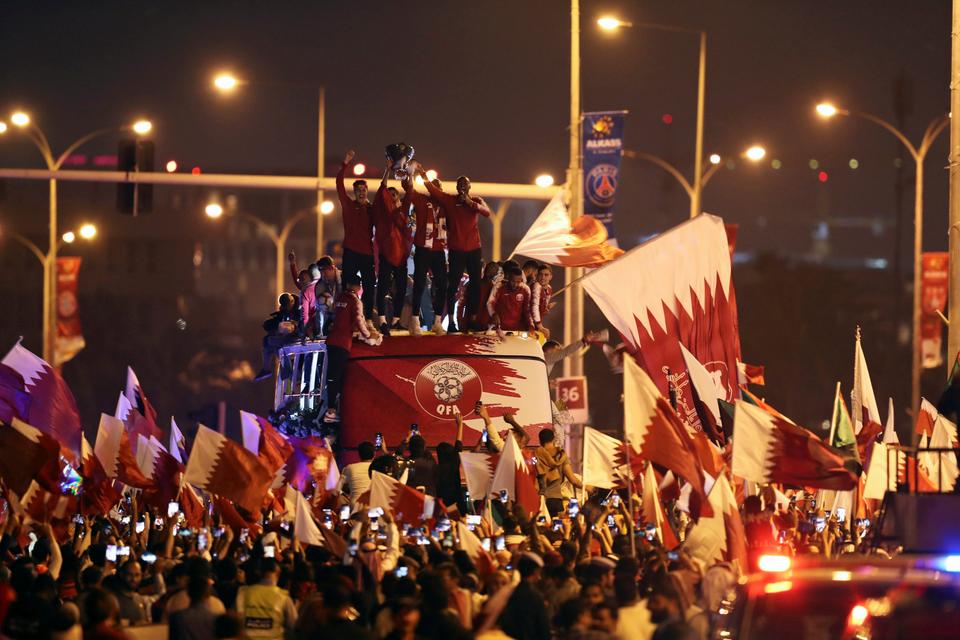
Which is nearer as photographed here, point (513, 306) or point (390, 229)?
point (513, 306)

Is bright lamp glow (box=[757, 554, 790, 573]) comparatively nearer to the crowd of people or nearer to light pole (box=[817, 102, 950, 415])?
the crowd of people

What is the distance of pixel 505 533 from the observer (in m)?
15.3

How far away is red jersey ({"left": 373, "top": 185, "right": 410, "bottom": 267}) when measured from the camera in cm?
2147

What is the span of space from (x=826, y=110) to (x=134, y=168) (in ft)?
34.8

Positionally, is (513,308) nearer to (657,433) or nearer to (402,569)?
(657,433)

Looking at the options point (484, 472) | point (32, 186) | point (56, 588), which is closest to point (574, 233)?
point (484, 472)

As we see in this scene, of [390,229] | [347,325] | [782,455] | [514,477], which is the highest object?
[390,229]

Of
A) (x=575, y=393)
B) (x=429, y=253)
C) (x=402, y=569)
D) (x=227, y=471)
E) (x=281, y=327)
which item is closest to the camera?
(x=402, y=569)

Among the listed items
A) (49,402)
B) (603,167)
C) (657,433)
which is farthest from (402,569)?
(603,167)

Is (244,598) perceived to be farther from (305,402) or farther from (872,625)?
(305,402)

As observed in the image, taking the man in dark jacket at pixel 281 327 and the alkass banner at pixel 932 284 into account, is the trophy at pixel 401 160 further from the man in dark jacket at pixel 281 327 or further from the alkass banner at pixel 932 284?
the alkass banner at pixel 932 284

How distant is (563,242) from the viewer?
84.4 ft

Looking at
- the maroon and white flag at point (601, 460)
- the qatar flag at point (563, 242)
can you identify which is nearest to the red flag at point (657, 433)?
the maroon and white flag at point (601, 460)

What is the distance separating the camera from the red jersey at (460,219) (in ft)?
69.8
